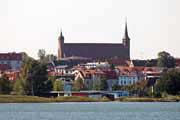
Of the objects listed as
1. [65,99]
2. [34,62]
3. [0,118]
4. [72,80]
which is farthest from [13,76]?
[0,118]

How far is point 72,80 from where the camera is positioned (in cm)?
18650

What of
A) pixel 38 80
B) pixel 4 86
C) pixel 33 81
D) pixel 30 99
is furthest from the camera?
pixel 38 80

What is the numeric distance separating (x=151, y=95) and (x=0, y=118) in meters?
62.1

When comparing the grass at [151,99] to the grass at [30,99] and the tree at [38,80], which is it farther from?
the tree at [38,80]

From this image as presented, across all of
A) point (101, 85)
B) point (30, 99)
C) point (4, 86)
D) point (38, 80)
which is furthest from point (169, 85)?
point (101, 85)

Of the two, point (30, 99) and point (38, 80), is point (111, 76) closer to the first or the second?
point (38, 80)

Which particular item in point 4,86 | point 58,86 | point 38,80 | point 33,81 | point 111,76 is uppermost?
point 111,76

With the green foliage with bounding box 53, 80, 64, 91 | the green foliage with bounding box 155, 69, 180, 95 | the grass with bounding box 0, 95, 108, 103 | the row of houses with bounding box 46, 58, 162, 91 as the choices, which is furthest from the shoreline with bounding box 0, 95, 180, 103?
the row of houses with bounding box 46, 58, 162, 91

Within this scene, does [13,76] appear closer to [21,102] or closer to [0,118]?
[21,102]

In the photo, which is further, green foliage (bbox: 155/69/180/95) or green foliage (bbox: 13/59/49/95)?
green foliage (bbox: 155/69/180/95)

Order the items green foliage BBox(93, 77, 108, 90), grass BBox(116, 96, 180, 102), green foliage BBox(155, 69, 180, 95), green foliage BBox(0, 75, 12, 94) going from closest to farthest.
→ grass BBox(116, 96, 180, 102), green foliage BBox(0, 75, 12, 94), green foliage BBox(155, 69, 180, 95), green foliage BBox(93, 77, 108, 90)

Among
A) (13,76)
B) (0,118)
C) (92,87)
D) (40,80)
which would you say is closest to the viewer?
(0,118)

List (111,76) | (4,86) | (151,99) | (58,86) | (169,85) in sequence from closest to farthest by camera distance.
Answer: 1. (151,99)
2. (4,86)
3. (169,85)
4. (58,86)
5. (111,76)

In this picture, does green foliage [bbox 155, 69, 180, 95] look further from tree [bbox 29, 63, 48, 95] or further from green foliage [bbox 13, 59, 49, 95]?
tree [bbox 29, 63, 48, 95]
